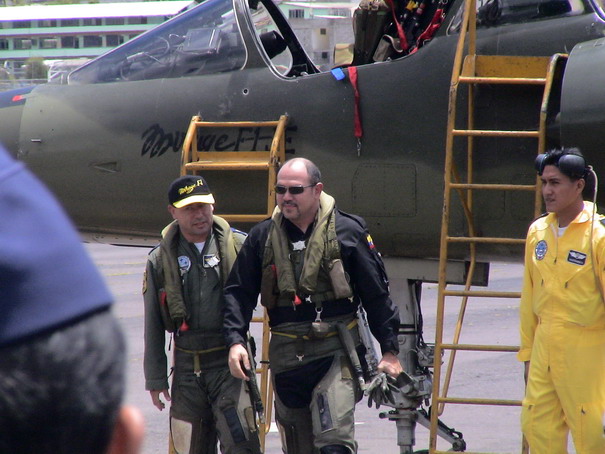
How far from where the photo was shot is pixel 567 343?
4.73 meters

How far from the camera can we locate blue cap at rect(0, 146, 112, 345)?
100 centimetres

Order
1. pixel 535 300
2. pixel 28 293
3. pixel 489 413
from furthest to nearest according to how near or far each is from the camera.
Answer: pixel 489 413 < pixel 535 300 < pixel 28 293

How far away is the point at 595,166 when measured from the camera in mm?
5148


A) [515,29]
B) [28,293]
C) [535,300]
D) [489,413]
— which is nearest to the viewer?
[28,293]

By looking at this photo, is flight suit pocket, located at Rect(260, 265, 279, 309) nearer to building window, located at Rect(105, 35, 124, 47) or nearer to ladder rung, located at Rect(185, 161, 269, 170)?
ladder rung, located at Rect(185, 161, 269, 170)

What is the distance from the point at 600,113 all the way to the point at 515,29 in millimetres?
827

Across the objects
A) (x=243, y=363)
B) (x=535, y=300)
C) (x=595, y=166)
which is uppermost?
(x=595, y=166)

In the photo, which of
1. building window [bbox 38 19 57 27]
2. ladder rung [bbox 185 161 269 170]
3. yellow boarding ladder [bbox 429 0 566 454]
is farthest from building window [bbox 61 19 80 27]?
yellow boarding ladder [bbox 429 0 566 454]

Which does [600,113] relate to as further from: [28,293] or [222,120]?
[28,293]

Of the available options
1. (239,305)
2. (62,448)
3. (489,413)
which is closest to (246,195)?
(239,305)

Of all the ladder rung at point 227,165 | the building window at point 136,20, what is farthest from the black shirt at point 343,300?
the building window at point 136,20

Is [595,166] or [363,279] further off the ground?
[595,166]

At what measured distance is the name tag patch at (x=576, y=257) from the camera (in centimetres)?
476

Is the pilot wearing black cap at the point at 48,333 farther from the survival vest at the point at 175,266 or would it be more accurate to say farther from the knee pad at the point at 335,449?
the survival vest at the point at 175,266
